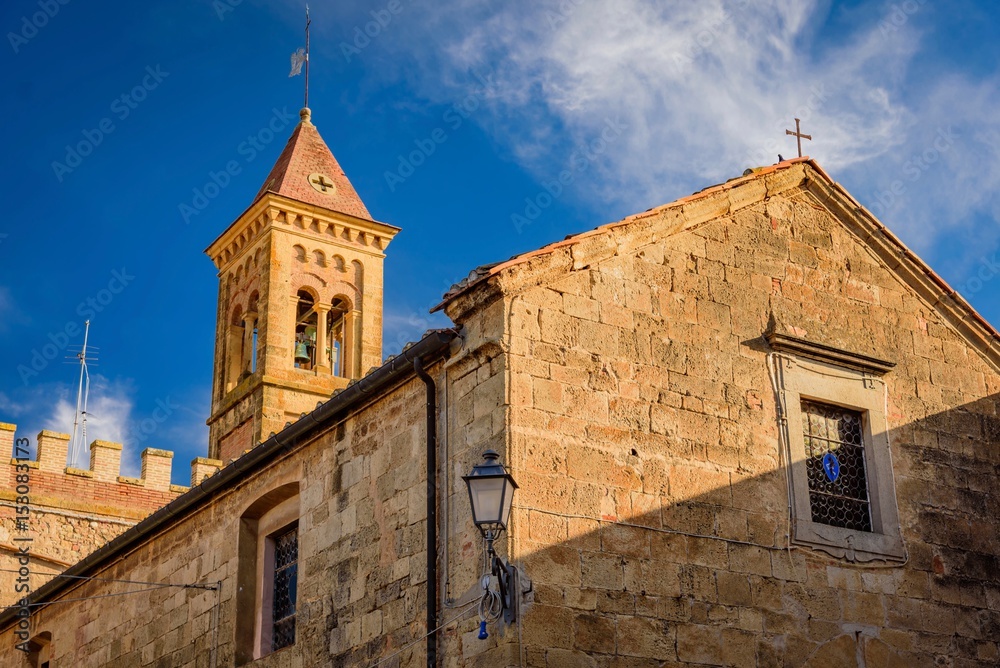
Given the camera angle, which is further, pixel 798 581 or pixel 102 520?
pixel 102 520

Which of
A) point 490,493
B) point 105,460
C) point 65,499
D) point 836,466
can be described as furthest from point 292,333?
point 490,493

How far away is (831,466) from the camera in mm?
11273

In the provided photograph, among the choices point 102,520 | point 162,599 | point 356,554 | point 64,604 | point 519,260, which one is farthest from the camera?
point 102,520

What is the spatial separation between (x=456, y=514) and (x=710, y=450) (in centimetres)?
218

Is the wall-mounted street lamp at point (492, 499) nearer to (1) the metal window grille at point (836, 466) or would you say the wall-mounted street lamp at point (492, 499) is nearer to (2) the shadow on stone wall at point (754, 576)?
(2) the shadow on stone wall at point (754, 576)

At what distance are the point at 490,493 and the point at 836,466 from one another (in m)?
3.94

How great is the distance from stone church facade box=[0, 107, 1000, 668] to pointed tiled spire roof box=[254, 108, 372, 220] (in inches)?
638

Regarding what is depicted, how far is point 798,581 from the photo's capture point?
10.5 metres

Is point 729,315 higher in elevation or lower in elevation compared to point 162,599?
higher

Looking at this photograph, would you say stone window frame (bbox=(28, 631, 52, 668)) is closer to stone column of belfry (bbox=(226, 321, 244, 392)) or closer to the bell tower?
the bell tower

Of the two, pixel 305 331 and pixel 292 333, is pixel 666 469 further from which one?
pixel 305 331

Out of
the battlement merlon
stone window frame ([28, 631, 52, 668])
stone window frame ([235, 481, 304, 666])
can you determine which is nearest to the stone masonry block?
the battlement merlon

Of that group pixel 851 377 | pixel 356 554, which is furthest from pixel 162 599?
pixel 851 377

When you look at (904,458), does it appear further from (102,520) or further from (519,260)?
(102,520)
